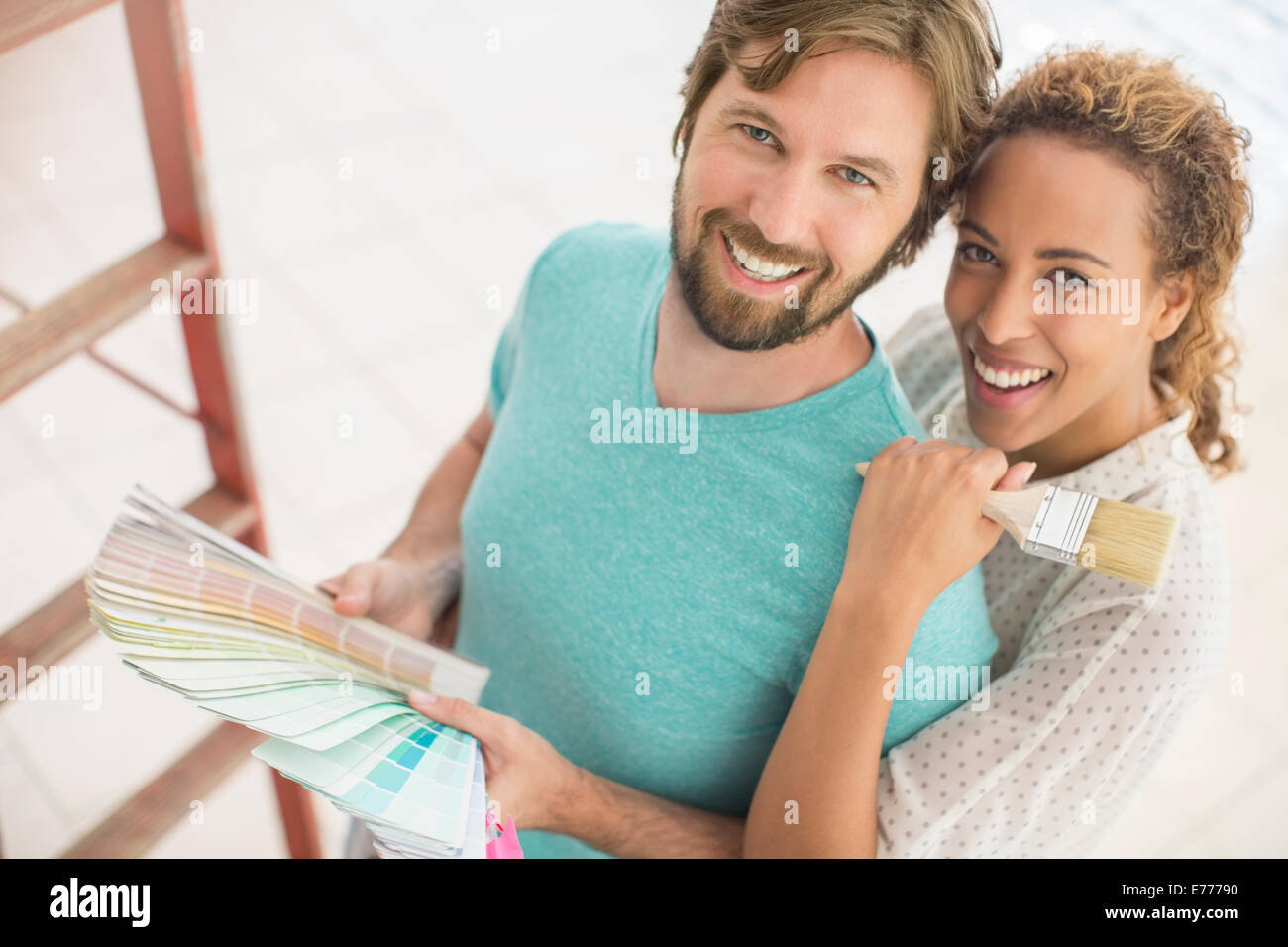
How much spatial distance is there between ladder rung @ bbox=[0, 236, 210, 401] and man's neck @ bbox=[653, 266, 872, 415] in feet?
1.97

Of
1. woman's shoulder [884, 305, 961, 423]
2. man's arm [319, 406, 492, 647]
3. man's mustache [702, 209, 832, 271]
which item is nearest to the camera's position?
man's mustache [702, 209, 832, 271]

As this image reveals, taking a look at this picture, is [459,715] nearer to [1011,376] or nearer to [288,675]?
[288,675]

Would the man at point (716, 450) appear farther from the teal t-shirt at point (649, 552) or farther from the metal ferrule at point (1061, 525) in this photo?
the metal ferrule at point (1061, 525)

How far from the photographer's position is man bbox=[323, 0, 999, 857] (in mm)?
1186

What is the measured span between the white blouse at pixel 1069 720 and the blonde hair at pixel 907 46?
47cm

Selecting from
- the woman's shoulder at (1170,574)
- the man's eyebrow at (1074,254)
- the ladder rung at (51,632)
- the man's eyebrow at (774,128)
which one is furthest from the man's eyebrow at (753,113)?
the ladder rung at (51,632)

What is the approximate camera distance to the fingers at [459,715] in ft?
3.82

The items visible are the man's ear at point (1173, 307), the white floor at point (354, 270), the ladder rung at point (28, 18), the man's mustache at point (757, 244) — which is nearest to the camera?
the ladder rung at point (28, 18)

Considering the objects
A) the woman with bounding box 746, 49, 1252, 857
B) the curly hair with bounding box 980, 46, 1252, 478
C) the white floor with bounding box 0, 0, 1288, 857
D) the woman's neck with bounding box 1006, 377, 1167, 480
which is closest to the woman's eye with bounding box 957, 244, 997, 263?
the woman with bounding box 746, 49, 1252, 857

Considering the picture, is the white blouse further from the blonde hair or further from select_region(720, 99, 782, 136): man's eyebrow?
select_region(720, 99, 782, 136): man's eyebrow

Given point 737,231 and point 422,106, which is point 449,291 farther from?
point 737,231

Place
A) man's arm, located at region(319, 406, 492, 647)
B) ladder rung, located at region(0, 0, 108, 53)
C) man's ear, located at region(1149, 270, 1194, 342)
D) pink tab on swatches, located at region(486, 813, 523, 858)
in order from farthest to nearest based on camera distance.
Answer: man's arm, located at region(319, 406, 492, 647) → man's ear, located at region(1149, 270, 1194, 342) → pink tab on swatches, located at region(486, 813, 523, 858) → ladder rung, located at region(0, 0, 108, 53)

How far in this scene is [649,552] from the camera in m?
1.33

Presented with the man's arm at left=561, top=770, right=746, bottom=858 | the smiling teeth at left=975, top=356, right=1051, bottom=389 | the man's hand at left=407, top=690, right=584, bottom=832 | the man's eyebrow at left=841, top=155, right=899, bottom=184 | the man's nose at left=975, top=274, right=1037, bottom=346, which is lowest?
the man's arm at left=561, top=770, right=746, bottom=858
